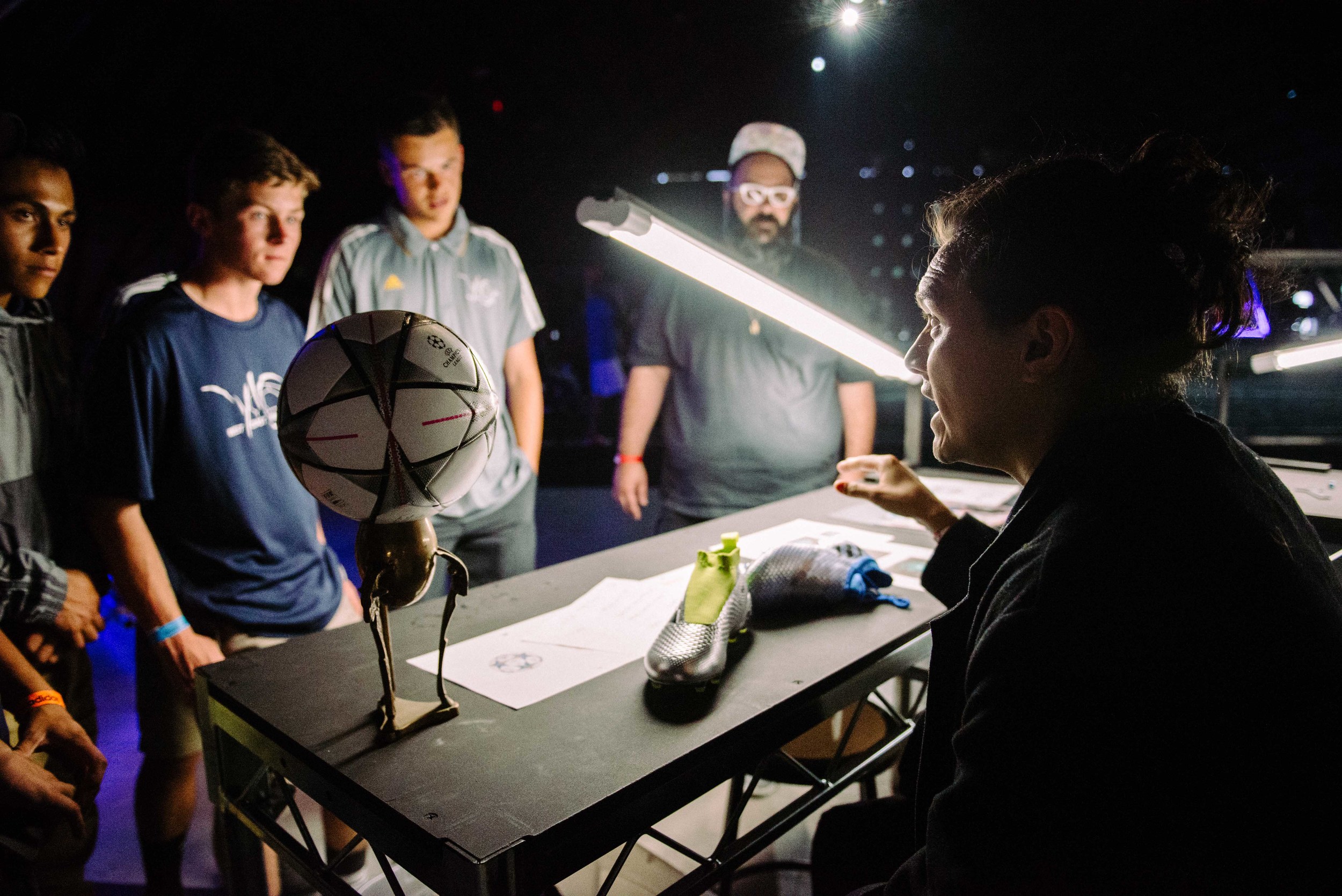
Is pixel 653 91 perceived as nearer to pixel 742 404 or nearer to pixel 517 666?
pixel 742 404

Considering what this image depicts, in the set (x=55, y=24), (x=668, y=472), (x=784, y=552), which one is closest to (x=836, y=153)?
(x=668, y=472)

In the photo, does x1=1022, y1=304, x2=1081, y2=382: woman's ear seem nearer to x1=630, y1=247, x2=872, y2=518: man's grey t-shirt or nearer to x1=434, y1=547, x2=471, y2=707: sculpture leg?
x1=434, y1=547, x2=471, y2=707: sculpture leg

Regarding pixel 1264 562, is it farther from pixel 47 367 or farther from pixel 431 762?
pixel 47 367

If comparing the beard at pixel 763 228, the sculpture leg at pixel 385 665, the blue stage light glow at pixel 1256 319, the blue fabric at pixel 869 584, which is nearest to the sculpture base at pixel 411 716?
the sculpture leg at pixel 385 665

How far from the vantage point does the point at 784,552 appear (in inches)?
60.9

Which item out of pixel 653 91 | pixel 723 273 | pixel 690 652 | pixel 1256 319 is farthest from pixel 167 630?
pixel 653 91

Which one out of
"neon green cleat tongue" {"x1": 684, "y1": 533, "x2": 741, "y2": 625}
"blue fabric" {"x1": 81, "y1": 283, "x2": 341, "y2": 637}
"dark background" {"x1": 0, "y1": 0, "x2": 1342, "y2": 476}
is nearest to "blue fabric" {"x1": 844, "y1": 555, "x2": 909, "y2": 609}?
"neon green cleat tongue" {"x1": 684, "y1": 533, "x2": 741, "y2": 625}

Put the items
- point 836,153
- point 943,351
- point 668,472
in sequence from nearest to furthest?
1. point 943,351
2. point 668,472
3. point 836,153

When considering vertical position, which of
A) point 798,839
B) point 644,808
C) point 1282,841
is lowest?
point 798,839

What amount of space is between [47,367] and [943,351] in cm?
191

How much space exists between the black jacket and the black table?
1.23 ft

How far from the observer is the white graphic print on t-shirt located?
181 centimetres

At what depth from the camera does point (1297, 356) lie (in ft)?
7.22

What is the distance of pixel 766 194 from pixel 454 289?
1.27 meters
